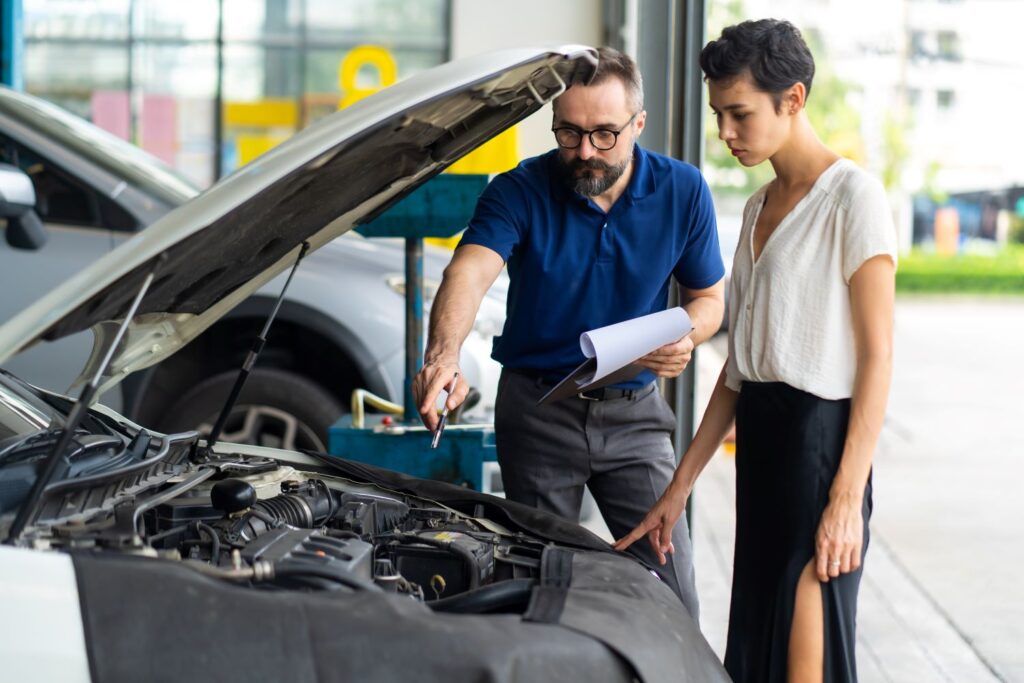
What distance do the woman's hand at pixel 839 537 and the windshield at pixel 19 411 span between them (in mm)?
1725

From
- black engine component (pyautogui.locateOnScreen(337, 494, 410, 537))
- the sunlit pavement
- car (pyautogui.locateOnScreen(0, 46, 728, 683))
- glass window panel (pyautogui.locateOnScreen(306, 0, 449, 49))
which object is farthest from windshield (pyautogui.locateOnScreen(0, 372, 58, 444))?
glass window panel (pyautogui.locateOnScreen(306, 0, 449, 49))

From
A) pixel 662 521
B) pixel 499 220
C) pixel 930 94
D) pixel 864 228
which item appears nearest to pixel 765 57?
pixel 864 228

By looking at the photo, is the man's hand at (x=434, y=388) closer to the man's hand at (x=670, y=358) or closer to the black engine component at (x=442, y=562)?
the black engine component at (x=442, y=562)

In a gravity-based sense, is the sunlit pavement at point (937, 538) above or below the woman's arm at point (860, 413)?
below

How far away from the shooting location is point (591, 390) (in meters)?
3.37

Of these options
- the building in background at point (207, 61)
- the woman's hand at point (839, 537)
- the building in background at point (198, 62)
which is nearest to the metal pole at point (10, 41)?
the building in background at point (207, 61)

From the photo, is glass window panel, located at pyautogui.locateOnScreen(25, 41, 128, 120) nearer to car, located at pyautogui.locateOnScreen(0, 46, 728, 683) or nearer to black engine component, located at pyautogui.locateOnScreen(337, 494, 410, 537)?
car, located at pyautogui.locateOnScreen(0, 46, 728, 683)

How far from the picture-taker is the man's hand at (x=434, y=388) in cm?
273

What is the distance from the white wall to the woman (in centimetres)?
624

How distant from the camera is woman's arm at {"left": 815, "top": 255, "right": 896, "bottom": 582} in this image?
260 centimetres

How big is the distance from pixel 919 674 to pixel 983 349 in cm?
1279

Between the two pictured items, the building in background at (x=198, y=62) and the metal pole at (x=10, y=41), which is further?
the building in background at (x=198, y=62)

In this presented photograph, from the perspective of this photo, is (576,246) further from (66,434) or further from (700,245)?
(66,434)

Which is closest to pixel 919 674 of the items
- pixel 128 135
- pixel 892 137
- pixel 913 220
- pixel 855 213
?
pixel 855 213
